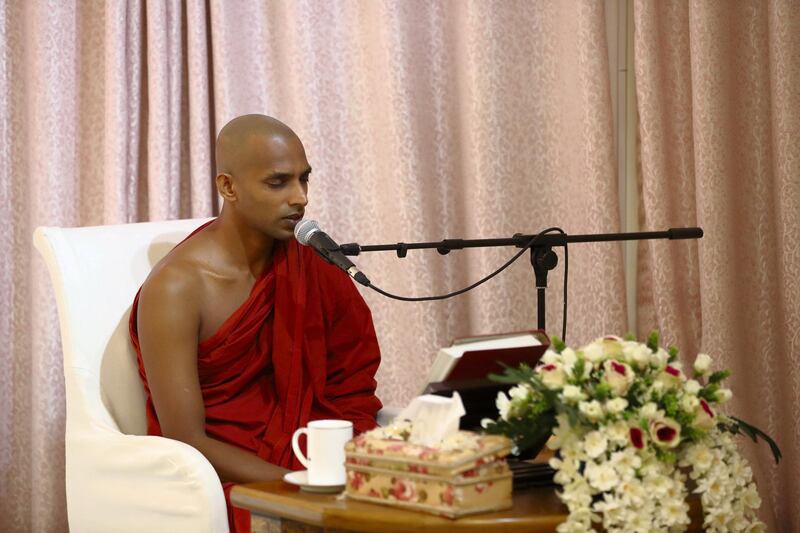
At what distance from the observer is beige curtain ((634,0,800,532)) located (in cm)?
295

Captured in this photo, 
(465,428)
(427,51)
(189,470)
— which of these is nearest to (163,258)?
(189,470)

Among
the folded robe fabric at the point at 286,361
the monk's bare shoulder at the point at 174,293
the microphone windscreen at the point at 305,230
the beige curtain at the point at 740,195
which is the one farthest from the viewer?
the beige curtain at the point at 740,195

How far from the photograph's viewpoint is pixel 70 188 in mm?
3582

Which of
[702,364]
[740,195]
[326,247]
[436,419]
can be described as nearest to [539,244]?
[326,247]

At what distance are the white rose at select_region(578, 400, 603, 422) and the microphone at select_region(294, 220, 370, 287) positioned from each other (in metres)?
0.63

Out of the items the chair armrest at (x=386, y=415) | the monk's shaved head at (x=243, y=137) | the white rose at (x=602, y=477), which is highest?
the monk's shaved head at (x=243, y=137)

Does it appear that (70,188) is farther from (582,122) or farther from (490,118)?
(582,122)

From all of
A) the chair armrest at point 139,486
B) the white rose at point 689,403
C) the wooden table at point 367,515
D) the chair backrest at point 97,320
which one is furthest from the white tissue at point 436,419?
the chair backrest at point 97,320

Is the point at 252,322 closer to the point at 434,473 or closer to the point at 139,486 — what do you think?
the point at 139,486

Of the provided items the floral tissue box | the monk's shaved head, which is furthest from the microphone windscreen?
the floral tissue box

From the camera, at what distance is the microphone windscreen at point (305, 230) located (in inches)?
88.7

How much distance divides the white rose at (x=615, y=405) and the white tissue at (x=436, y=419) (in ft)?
0.74

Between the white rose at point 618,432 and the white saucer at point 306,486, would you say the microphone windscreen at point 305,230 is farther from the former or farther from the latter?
the white rose at point 618,432

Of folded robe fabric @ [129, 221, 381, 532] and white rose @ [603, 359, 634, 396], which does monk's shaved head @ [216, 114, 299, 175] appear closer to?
folded robe fabric @ [129, 221, 381, 532]
